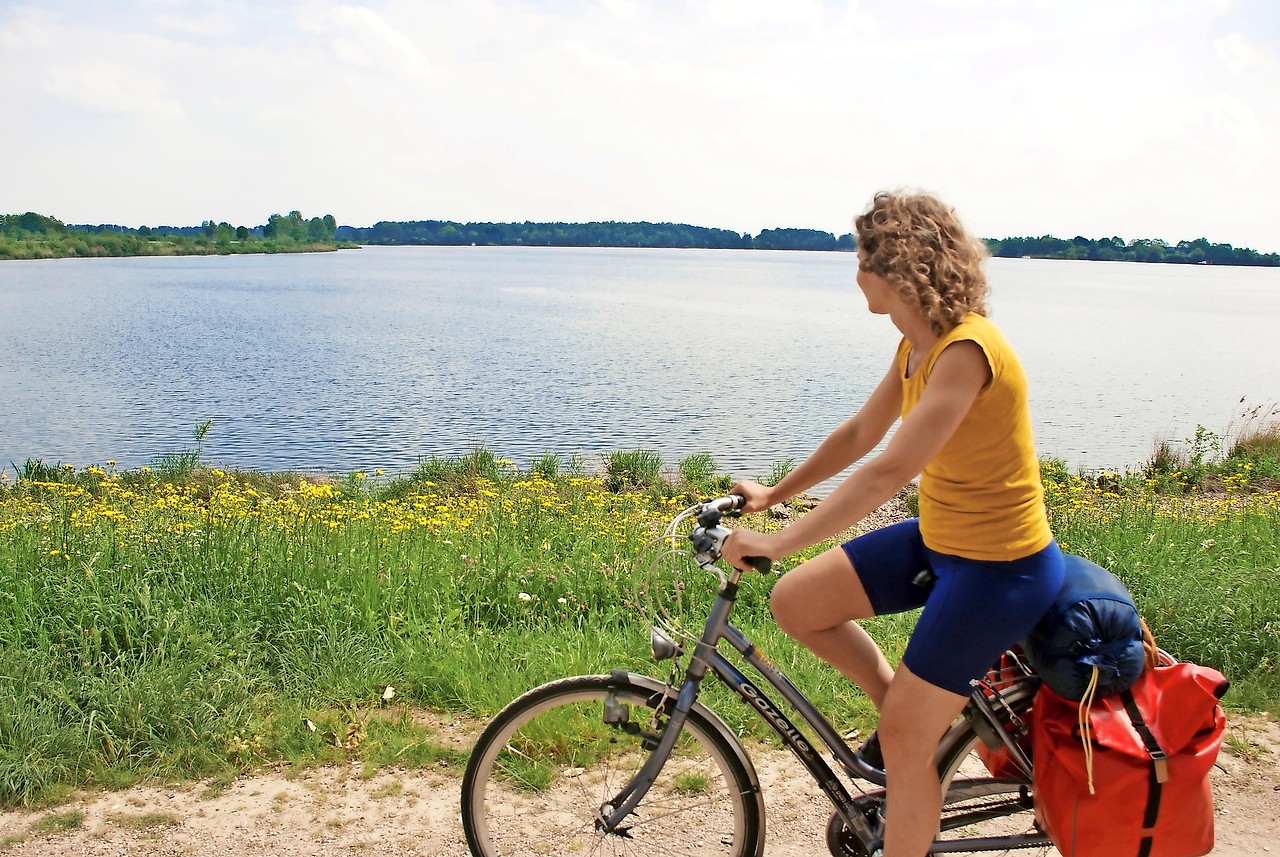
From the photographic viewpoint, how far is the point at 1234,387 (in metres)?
27.4

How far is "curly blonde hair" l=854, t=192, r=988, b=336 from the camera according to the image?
2.40m

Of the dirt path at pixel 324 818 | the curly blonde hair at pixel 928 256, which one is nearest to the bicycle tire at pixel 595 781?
the dirt path at pixel 324 818

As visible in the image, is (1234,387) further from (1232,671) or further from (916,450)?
(916,450)

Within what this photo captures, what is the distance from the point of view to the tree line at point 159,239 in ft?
407

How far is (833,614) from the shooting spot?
2.74 m

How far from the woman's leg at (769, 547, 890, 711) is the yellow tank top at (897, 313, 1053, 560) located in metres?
0.32

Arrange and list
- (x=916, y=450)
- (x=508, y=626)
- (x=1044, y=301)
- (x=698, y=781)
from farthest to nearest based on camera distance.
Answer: (x=1044, y=301), (x=508, y=626), (x=698, y=781), (x=916, y=450)

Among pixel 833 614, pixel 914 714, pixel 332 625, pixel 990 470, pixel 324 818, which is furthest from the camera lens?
pixel 332 625

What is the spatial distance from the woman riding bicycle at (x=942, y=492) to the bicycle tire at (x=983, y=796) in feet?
0.75

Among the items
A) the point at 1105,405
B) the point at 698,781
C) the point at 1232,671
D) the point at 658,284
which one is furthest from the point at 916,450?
the point at 658,284

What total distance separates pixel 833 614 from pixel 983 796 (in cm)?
71

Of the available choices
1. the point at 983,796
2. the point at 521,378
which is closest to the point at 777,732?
the point at 983,796

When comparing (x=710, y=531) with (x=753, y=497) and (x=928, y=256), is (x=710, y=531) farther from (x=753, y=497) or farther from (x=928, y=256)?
(x=928, y=256)

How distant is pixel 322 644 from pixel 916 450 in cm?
317
